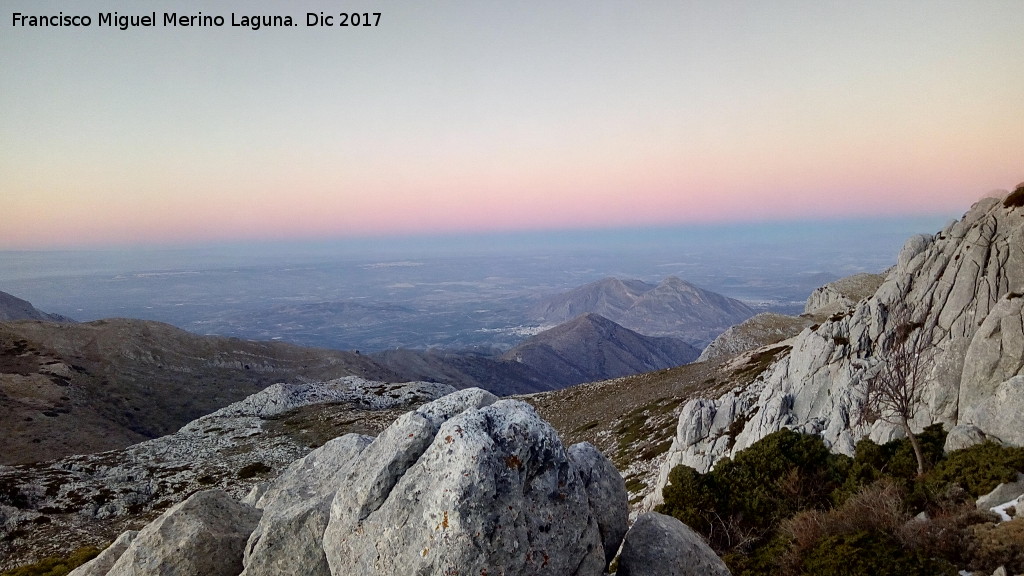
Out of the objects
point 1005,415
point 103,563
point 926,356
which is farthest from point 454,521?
point 926,356

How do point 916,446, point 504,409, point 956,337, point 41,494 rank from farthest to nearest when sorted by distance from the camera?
1. point 41,494
2. point 956,337
3. point 916,446
4. point 504,409

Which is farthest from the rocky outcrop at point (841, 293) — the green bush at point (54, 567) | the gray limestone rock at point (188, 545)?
the green bush at point (54, 567)

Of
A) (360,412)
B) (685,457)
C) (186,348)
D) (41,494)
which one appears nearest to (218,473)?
(41,494)

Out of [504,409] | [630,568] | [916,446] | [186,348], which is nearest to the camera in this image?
[504,409]

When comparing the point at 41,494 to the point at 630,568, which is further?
the point at 41,494

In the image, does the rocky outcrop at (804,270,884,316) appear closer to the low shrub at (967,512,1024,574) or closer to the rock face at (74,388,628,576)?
the low shrub at (967,512,1024,574)

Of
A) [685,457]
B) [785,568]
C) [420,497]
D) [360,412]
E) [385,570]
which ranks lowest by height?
[360,412]

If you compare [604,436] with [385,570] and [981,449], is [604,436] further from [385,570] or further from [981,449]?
[385,570]
